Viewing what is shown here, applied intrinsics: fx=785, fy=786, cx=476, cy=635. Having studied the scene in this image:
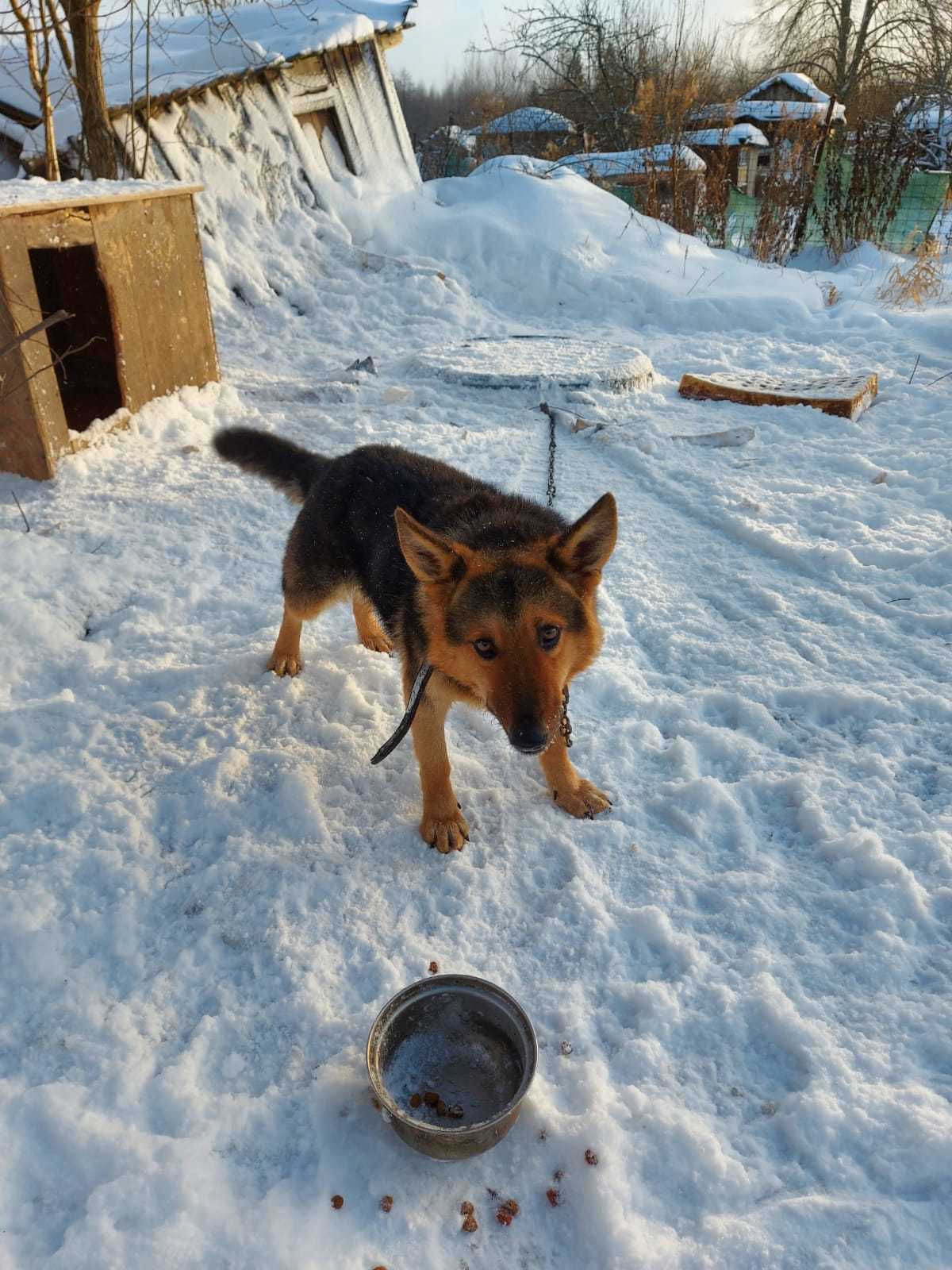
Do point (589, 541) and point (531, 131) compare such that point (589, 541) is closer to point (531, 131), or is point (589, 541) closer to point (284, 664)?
point (284, 664)

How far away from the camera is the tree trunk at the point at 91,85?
8.04 m

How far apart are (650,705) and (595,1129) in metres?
2.08

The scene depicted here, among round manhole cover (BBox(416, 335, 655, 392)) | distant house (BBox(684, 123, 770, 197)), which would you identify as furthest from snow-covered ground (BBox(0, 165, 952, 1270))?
distant house (BBox(684, 123, 770, 197))

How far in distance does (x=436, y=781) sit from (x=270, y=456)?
2140 mm

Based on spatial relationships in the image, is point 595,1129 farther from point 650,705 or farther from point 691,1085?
point 650,705

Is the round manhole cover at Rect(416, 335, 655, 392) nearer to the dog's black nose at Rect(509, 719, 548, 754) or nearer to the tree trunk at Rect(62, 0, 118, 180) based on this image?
the tree trunk at Rect(62, 0, 118, 180)

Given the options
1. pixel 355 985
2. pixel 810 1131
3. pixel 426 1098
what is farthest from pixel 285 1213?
pixel 810 1131

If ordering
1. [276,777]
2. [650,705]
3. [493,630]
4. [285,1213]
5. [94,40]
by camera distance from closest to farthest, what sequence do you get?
[285,1213], [493,630], [276,777], [650,705], [94,40]

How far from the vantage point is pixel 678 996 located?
2570 millimetres

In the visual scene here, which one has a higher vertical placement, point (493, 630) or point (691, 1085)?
point (493, 630)

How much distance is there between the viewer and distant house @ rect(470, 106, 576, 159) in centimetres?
2437

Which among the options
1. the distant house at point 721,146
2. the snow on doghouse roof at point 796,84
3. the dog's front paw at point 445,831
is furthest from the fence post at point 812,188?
the snow on doghouse roof at point 796,84

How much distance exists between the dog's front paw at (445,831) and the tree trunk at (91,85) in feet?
29.7

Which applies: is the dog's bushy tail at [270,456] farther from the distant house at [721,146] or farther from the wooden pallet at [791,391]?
the distant house at [721,146]
